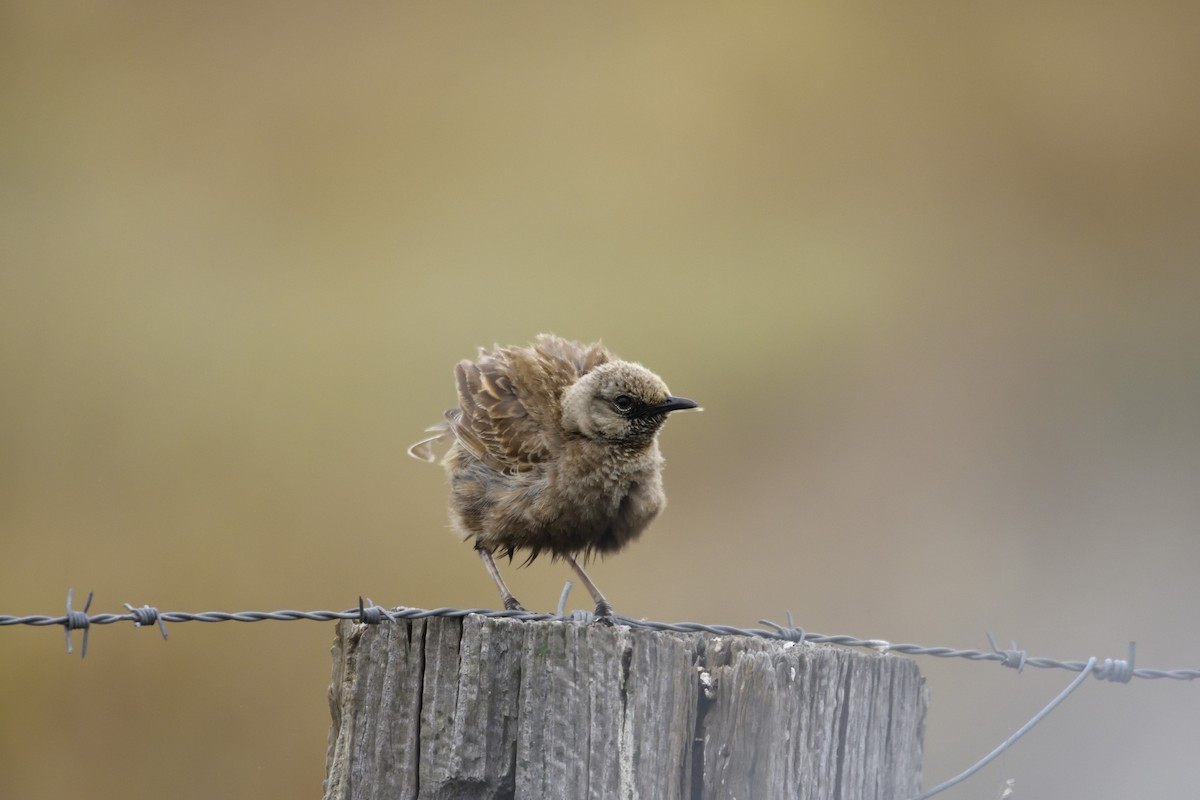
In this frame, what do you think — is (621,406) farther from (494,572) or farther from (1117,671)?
(1117,671)

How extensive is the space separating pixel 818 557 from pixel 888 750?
6.24 metres

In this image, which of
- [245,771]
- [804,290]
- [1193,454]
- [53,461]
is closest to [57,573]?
[53,461]

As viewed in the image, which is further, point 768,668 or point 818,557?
point 818,557

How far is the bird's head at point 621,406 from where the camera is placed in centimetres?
485

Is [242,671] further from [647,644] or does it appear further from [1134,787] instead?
[647,644]

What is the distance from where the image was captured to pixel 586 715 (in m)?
2.74

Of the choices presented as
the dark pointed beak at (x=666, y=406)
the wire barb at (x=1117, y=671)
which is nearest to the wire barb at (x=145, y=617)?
the dark pointed beak at (x=666, y=406)

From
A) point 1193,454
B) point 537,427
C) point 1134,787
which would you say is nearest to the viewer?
point 537,427

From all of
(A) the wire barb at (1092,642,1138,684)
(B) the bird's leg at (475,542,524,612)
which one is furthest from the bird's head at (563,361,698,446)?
(A) the wire barb at (1092,642,1138,684)

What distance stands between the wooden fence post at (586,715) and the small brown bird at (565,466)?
1788 mm

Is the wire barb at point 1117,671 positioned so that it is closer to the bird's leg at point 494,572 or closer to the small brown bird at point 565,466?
the small brown bird at point 565,466

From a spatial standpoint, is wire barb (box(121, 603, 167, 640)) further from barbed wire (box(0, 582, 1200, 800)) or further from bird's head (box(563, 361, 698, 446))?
bird's head (box(563, 361, 698, 446))

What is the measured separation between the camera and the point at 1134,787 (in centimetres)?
722

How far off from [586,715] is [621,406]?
224 centimetres
